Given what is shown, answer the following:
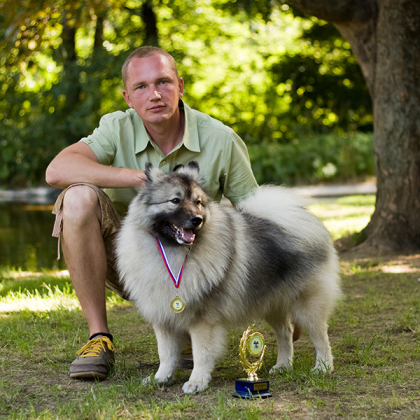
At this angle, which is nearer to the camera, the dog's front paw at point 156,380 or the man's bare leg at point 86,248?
the dog's front paw at point 156,380

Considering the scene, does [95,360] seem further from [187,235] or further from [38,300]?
[38,300]

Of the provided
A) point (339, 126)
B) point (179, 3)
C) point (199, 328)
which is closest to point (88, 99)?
point (179, 3)

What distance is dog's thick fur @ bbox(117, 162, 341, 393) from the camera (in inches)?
107

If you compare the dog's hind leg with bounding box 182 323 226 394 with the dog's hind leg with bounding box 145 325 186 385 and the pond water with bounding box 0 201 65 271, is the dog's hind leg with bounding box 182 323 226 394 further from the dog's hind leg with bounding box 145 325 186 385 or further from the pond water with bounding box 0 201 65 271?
A: the pond water with bounding box 0 201 65 271

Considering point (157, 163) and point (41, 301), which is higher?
point (157, 163)

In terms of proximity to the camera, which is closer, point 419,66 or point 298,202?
point 298,202

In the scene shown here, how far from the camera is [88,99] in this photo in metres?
14.4

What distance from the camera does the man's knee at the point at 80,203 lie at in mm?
3139

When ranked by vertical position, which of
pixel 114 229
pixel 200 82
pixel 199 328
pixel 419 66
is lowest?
pixel 199 328

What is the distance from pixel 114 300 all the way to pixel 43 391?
6.66 feet

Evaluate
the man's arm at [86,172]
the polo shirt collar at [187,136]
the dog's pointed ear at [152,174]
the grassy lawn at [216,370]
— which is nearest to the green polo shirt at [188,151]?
the polo shirt collar at [187,136]

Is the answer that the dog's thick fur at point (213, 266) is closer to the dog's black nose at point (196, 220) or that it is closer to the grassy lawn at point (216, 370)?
the dog's black nose at point (196, 220)

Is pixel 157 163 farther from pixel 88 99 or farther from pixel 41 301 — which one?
pixel 88 99

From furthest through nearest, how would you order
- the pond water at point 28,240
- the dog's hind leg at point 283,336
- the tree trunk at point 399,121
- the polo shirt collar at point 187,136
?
the pond water at point 28,240
the tree trunk at point 399,121
the polo shirt collar at point 187,136
the dog's hind leg at point 283,336
